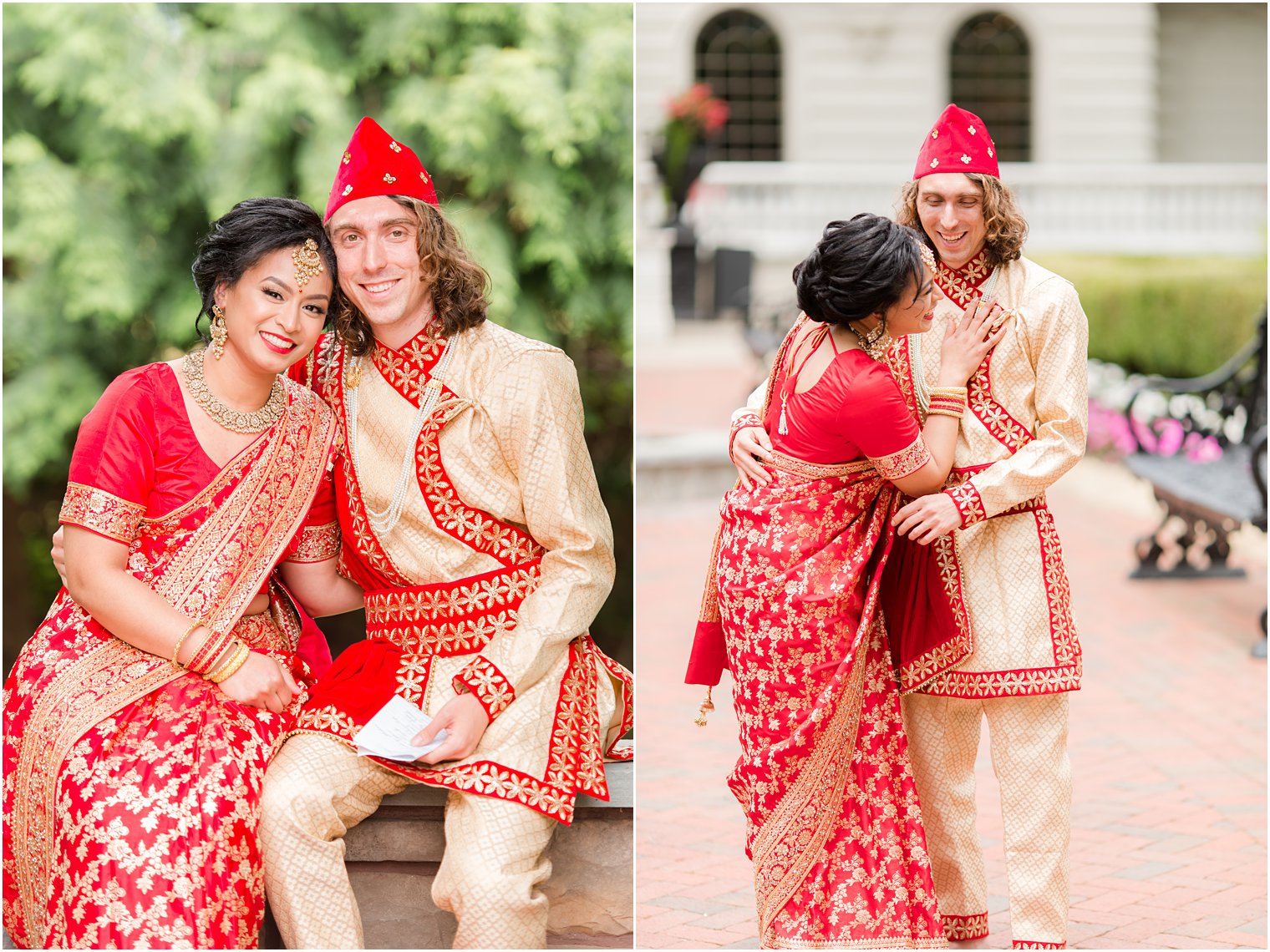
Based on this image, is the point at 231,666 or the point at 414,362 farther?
the point at 414,362

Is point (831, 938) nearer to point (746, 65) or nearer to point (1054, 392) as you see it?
point (1054, 392)

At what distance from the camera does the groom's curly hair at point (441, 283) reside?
333 cm

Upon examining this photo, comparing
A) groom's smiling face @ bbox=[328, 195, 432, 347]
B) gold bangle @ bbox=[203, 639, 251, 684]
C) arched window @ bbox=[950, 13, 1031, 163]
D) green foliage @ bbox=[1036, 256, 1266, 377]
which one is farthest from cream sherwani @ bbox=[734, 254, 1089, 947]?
arched window @ bbox=[950, 13, 1031, 163]

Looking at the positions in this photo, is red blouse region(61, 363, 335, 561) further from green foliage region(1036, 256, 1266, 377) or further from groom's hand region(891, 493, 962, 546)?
green foliage region(1036, 256, 1266, 377)

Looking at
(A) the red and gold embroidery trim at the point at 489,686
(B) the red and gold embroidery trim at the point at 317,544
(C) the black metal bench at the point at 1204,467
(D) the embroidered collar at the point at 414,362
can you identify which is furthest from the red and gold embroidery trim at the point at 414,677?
(C) the black metal bench at the point at 1204,467

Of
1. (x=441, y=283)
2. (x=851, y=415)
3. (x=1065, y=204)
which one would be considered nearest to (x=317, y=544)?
(x=441, y=283)

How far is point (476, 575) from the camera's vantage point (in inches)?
131

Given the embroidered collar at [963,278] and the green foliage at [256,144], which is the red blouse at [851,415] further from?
the green foliage at [256,144]

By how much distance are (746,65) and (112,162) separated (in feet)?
55.9

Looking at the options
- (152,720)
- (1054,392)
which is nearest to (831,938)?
(1054,392)

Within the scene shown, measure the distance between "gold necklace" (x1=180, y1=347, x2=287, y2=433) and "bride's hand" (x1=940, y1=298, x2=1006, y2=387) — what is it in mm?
1513

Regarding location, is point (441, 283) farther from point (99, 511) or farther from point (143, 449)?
point (99, 511)

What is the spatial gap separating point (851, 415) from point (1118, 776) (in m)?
2.64

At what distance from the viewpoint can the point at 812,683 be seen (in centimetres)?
323
